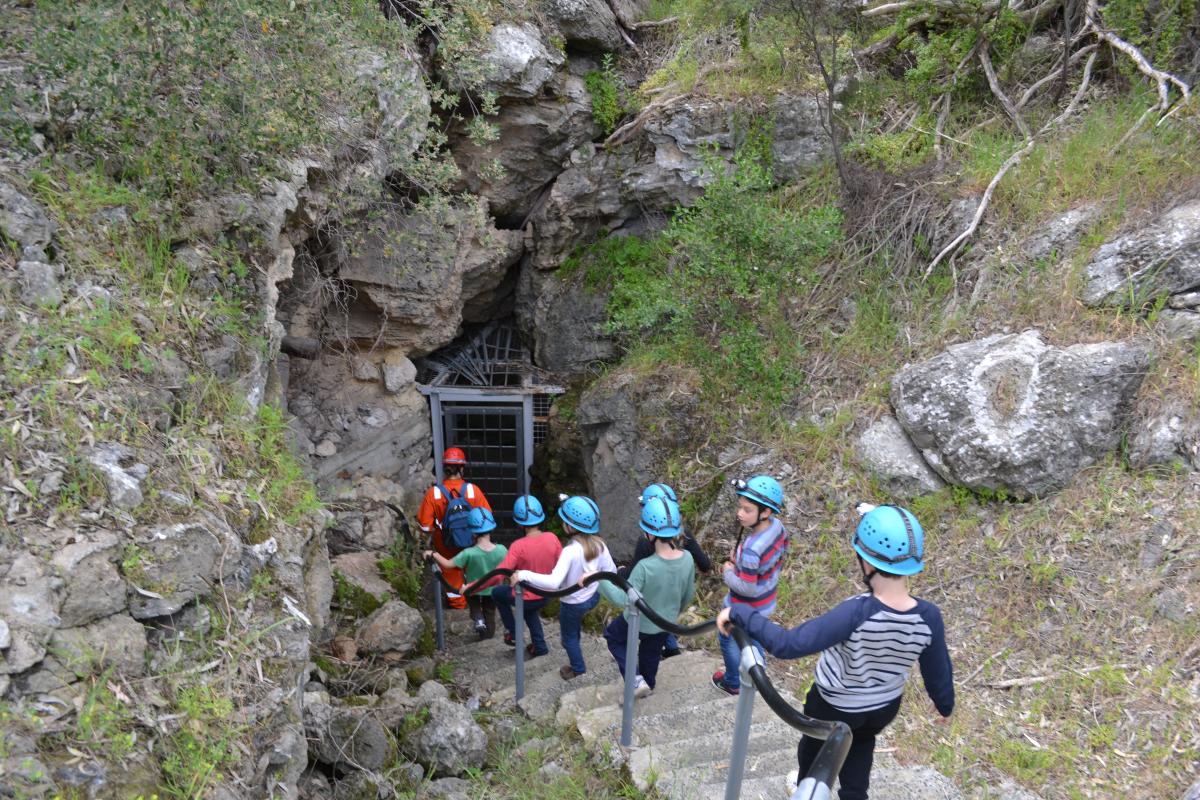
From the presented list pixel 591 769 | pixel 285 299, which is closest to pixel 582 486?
pixel 285 299

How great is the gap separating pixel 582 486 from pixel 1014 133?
5.62 m

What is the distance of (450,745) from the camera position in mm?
4074

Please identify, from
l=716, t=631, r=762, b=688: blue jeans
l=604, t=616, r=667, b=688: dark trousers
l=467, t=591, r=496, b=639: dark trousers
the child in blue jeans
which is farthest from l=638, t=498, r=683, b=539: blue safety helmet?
l=467, t=591, r=496, b=639: dark trousers

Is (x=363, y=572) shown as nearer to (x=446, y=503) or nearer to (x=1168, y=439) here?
(x=446, y=503)

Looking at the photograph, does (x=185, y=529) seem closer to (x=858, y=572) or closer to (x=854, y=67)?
(x=858, y=572)

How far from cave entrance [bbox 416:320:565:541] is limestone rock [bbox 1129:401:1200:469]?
593 cm

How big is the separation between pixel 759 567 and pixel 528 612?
2.06 meters

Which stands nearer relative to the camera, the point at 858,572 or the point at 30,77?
the point at 30,77

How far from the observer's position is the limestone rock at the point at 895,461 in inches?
218

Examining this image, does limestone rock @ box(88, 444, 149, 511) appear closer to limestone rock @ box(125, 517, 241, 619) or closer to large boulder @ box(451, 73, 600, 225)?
limestone rock @ box(125, 517, 241, 619)

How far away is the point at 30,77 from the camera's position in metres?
4.31

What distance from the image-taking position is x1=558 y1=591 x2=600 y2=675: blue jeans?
487cm

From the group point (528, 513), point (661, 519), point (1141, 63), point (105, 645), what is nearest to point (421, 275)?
point (528, 513)

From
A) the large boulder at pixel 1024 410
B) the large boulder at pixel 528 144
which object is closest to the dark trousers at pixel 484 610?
the large boulder at pixel 1024 410
